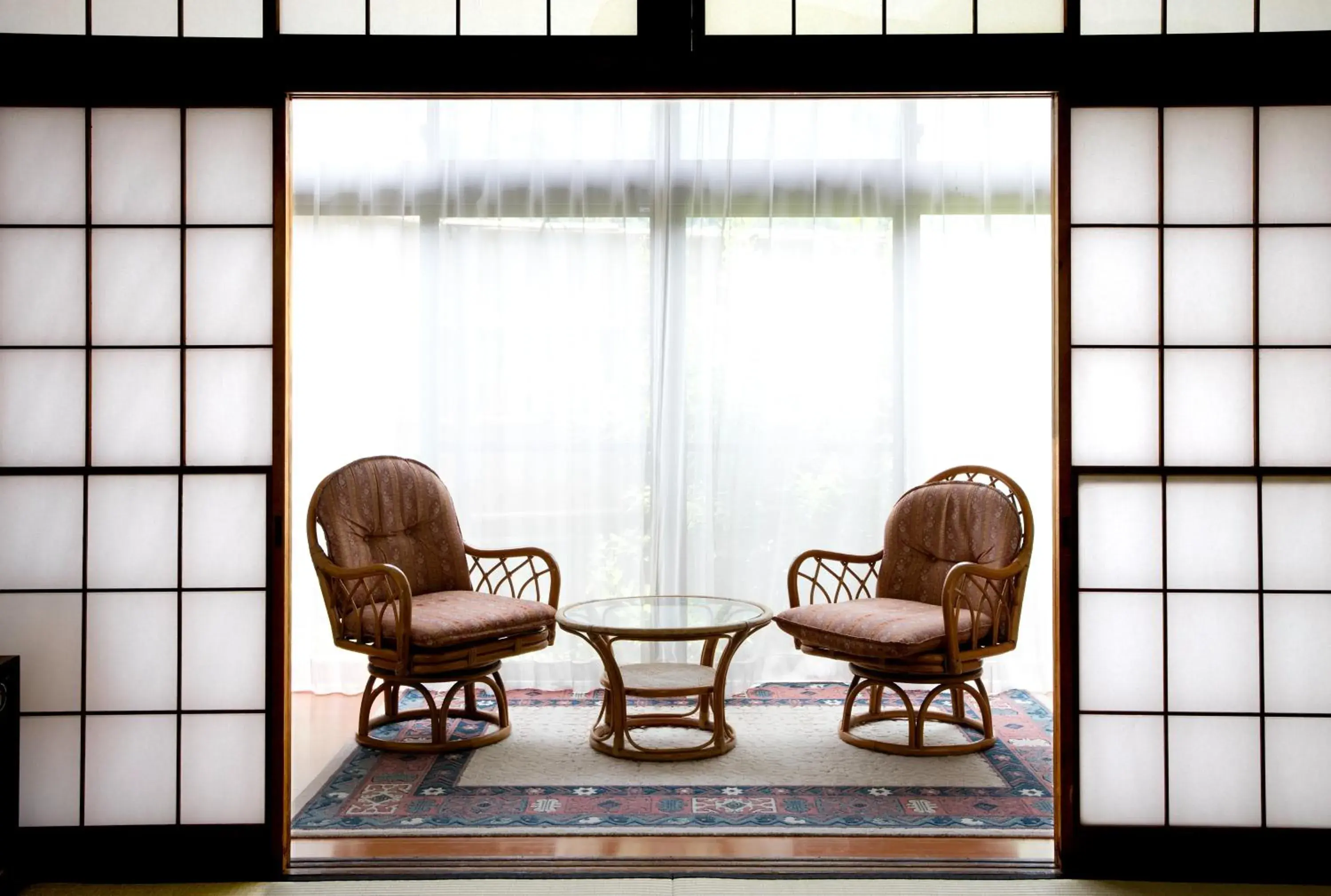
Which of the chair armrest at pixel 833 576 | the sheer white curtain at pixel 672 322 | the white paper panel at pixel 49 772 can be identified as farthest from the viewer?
the sheer white curtain at pixel 672 322

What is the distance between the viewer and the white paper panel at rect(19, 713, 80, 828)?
291 cm

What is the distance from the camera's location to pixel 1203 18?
2977 mm

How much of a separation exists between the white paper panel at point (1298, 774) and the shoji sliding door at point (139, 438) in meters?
2.90

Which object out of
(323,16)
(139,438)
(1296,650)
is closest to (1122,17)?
(1296,650)

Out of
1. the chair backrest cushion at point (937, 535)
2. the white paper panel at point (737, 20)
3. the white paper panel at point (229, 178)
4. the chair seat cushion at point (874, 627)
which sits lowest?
the chair seat cushion at point (874, 627)

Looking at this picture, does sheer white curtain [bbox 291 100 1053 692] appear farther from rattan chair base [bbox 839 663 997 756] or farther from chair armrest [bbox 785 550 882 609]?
rattan chair base [bbox 839 663 997 756]

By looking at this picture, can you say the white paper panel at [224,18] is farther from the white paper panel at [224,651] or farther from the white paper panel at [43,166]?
the white paper panel at [224,651]

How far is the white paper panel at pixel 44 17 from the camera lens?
9.67ft

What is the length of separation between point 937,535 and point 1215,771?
64.0 inches

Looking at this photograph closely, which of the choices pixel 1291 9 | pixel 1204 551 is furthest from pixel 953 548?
pixel 1291 9

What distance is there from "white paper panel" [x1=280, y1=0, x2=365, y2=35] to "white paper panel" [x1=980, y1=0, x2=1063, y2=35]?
1813 mm

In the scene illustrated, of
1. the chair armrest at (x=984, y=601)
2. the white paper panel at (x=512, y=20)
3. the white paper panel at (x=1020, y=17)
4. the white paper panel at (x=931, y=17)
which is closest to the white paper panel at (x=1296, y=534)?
the chair armrest at (x=984, y=601)

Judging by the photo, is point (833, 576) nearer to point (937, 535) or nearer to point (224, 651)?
point (937, 535)

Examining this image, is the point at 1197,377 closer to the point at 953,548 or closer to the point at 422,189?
the point at 953,548
